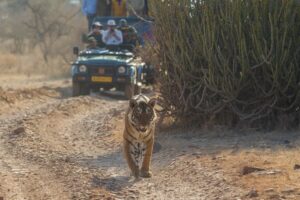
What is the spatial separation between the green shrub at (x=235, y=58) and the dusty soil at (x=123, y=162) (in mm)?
492

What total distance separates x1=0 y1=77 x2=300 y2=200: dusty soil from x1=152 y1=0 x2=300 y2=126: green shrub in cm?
49

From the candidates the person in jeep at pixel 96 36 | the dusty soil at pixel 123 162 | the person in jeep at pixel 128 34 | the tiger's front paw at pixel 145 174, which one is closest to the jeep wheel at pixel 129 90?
the person in jeep at pixel 128 34

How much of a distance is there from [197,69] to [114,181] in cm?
A: 380

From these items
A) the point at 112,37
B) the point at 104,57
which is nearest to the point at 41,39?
the point at 112,37

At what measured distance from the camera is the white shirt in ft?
70.3

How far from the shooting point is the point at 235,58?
1158 centimetres

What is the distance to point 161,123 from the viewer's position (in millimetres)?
13367

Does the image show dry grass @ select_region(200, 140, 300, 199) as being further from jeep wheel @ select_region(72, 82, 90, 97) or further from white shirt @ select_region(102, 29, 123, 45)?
white shirt @ select_region(102, 29, 123, 45)

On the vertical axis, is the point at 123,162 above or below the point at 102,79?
above

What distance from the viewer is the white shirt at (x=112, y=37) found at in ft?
70.3

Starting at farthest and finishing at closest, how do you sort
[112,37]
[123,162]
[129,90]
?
[112,37] → [129,90] → [123,162]

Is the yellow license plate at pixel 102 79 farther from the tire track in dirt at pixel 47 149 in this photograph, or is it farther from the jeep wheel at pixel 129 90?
the tire track in dirt at pixel 47 149

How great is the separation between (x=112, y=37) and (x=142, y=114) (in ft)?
43.8

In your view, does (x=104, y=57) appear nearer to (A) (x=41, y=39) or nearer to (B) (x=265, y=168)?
(B) (x=265, y=168)
